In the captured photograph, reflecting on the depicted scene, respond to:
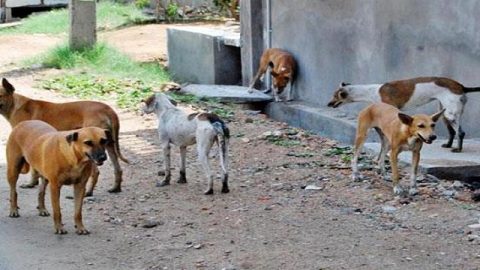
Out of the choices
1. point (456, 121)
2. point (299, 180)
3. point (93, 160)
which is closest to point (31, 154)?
point (93, 160)

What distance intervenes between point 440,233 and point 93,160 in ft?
9.10

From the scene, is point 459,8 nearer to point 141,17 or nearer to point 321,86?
point 321,86

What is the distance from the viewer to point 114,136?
945cm

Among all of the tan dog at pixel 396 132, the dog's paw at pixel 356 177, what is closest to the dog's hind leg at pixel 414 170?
the tan dog at pixel 396 132

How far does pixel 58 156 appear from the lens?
306 inches

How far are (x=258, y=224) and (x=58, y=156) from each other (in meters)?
1.74

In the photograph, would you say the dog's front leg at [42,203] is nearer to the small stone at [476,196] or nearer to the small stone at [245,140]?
the small stone at [476,196]

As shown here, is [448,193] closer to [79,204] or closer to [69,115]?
[79,204]

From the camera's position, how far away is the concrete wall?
1085cm

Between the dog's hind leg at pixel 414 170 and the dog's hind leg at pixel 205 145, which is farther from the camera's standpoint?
the dog's hind leg at pixel 205 145

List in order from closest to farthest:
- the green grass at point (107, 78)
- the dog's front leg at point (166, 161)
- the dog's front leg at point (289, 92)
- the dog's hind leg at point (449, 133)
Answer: the dog's front leg at point (166, 161) < the dog's hind leg at point (449, 133) < the dog's front leg at point (289, 92) < the green grass at point (107, 78)

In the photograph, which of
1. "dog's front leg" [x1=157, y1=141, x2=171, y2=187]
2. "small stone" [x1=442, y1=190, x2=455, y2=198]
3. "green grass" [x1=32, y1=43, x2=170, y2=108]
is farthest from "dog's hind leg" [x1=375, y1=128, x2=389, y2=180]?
"green grass" [x1=32, y1=43, x2=170, y2=108]

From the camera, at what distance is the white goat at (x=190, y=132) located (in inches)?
363

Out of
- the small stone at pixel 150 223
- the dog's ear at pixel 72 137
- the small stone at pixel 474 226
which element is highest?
A: the dog's ear at pixel 72 137
